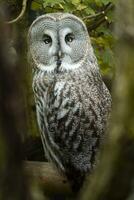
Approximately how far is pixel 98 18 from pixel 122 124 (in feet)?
13.9

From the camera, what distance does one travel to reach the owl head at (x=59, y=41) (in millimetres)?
4707

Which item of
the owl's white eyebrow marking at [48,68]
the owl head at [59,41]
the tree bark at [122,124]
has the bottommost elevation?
Answer: the owl's white eyebrow marking at [48,68]

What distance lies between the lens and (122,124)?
1372mm

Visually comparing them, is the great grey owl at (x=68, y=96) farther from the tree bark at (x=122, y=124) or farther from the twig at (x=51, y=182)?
the tree bark at (x=122, y=124)

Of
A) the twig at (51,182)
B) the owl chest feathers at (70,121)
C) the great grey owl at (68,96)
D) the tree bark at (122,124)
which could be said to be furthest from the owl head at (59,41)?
the tree bark at (122,124)

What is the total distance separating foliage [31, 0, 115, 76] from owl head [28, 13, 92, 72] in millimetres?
247

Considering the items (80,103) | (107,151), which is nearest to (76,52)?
(80,103)

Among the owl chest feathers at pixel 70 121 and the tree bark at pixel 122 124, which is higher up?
the tree bark at pixel 122 124

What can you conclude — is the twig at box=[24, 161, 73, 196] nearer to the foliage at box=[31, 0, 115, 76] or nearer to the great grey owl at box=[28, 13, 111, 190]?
the great grey owl at box=[28, 13, 111, 190]

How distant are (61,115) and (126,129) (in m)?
3.21

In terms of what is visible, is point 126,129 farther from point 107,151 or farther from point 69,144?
point 69,144

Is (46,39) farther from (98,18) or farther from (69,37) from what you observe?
(98,18)

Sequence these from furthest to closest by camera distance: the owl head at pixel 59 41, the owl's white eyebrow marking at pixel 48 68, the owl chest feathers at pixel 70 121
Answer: the owl's white eyebrow marking at pixel 48 68
the owl head at pixel 59 41
the owl chest feathers at pixel 70 121

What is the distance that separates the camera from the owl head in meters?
4.71
